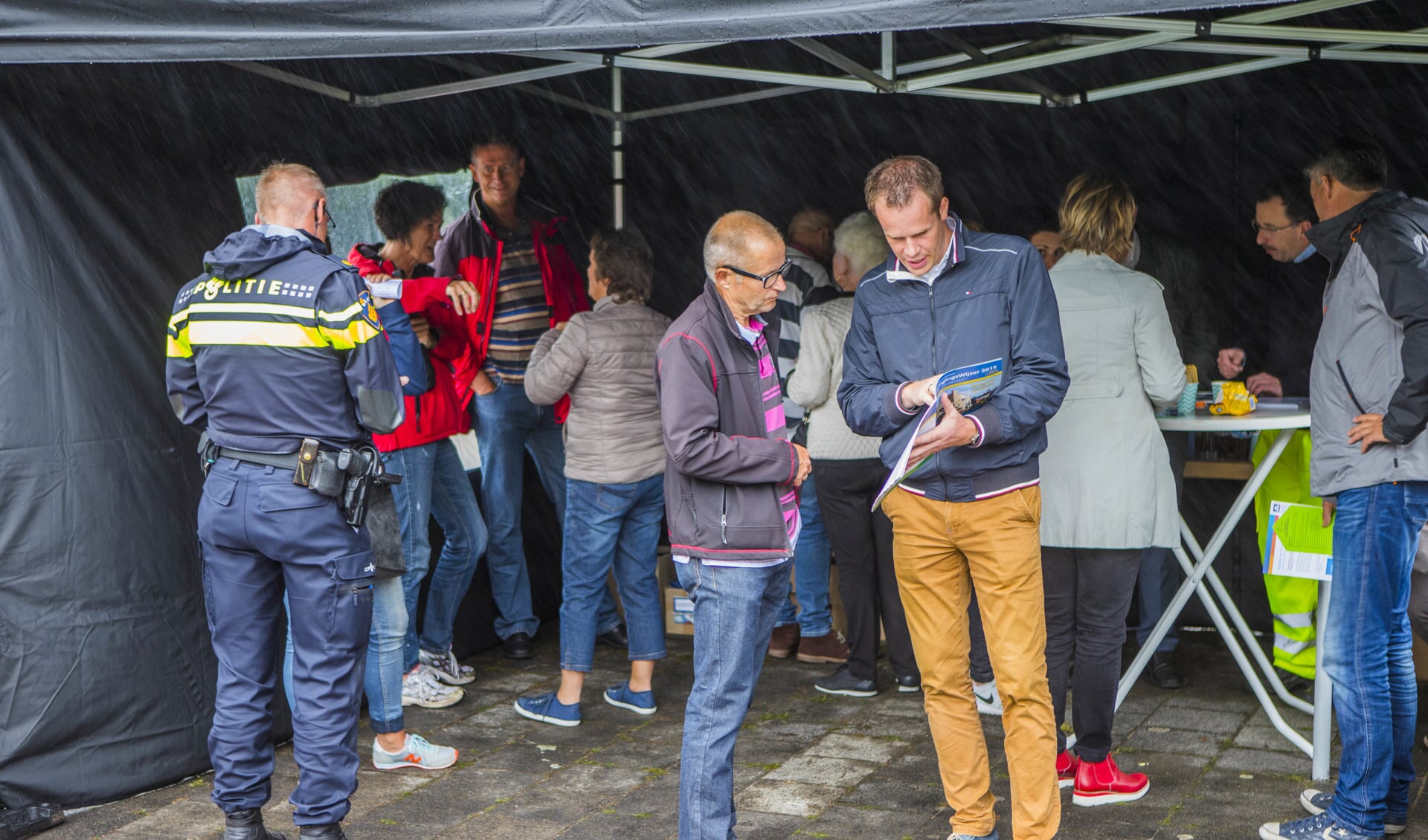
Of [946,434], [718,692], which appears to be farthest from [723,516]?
[946,434]

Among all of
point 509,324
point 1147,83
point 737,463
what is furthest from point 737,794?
point 1147,83

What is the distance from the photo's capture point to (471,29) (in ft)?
9.89

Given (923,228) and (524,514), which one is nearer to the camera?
(923,228)

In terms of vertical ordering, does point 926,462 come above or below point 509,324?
below

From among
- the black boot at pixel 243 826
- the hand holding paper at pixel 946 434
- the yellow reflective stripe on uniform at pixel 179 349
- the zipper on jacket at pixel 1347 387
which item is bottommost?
the black boot at pixel 243 826

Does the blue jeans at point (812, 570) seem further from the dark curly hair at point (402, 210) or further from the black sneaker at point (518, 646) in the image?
the dark curly hair at point (402, 210)

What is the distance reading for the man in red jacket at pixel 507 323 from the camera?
5039 millimetres

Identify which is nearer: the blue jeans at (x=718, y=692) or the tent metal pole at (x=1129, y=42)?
the blue jeans at (x=718, y=692)

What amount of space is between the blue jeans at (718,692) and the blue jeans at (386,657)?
1.23m

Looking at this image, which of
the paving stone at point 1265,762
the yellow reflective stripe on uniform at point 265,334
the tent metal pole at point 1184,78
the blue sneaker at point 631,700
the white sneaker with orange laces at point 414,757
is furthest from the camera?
the tent metal pole at point 1184,78

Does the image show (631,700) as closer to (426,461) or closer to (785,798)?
(785,798)

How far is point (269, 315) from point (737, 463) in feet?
3.89

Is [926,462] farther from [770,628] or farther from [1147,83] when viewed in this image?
[1147,83]

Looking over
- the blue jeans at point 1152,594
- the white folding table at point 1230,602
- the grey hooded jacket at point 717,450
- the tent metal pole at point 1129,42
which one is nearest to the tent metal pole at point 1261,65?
the tent metal pole at point 1129,42
